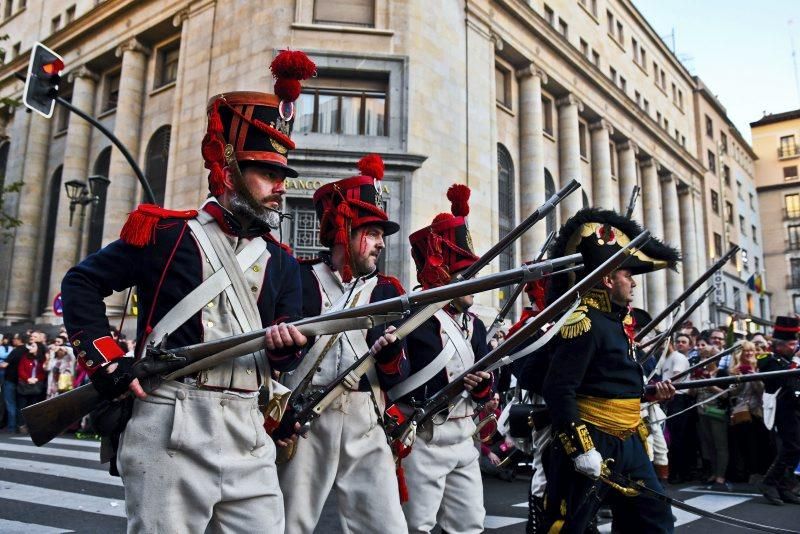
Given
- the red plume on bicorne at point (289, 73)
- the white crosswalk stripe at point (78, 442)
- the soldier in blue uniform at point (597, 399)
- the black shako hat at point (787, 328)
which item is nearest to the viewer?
the red plume on bicorne at point (289, 73)

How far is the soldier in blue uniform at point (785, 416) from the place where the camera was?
773cm

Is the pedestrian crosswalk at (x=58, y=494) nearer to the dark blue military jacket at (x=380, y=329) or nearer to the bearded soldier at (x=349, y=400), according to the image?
the bearded soldier at (x=349, y=400)

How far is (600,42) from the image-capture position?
33344 millimetres

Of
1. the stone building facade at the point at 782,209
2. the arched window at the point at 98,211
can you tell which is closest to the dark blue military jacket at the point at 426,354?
the arched window at the point at 98,211

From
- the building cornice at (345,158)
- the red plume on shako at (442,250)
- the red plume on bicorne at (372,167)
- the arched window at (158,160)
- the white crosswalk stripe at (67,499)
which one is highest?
the arched window at (158,160)

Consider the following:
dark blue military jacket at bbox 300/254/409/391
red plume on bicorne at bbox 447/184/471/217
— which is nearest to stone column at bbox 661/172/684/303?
red plume on bicorne at bbox 447/184/471/217

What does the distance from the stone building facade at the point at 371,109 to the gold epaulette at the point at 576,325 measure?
540 inches

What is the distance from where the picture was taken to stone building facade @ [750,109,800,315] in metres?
60.9

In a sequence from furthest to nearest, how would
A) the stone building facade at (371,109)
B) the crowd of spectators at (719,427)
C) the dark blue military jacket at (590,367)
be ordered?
the stone building facade at (371,109) < the crowd of spectators at (719,427) < the dark blue military jacket at (590,367)

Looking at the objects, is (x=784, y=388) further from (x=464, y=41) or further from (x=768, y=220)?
(x=768, y=220)

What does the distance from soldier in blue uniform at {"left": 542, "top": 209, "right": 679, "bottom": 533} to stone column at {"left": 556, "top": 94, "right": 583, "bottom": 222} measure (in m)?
24.5

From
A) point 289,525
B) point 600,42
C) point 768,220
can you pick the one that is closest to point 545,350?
point 289,525

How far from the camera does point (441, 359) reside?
14.1 feet

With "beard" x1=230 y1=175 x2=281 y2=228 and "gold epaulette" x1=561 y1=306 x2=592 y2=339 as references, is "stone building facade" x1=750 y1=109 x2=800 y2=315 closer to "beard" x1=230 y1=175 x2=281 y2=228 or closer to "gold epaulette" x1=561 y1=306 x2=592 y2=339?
"gold epaulette" x1=561 y1=306 x2=592 y2=339
